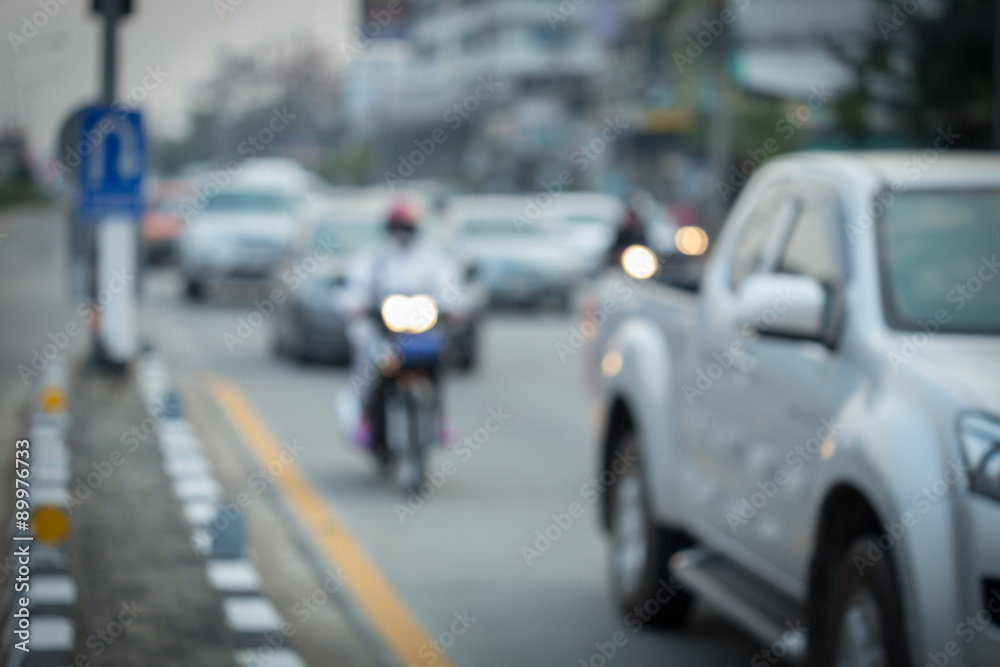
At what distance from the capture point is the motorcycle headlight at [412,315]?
34.9 feet

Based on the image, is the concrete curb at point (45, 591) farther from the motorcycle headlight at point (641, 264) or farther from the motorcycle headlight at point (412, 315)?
the motorcycle headlight at point (641, 264)

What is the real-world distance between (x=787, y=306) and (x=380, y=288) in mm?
5899

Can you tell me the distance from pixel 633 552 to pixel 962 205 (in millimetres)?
2296

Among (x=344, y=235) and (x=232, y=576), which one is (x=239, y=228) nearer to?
(x=344, y=235)

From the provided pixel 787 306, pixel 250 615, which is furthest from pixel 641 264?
pixel 787 306

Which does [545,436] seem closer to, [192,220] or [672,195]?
[192,220]

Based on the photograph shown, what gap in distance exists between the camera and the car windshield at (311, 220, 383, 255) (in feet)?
63.0

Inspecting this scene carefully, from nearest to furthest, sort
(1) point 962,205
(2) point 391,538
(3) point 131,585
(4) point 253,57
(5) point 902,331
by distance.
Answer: (5) point 902,331 < (1) point 962,205 < (3) point 131,585 < (2) point 391,538 < (4) point 253,57

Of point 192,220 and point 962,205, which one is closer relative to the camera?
point 962,205

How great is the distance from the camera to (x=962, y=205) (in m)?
5.66

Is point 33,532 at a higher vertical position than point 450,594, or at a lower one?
higher

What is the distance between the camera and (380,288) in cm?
1093

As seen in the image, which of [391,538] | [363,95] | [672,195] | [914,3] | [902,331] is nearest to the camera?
[902,331]

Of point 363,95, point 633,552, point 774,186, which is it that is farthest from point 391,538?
point 363,95
